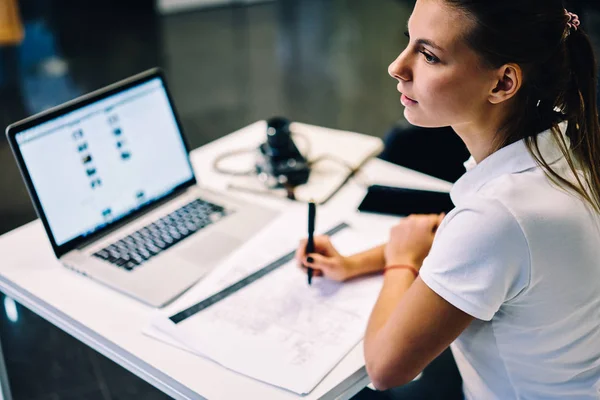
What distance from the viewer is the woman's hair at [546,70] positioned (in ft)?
2.93

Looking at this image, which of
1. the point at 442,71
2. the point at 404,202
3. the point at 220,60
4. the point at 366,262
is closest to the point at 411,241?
the point at 366,262

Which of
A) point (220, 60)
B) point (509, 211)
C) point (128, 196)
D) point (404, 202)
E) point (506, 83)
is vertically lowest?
point (220, 60)

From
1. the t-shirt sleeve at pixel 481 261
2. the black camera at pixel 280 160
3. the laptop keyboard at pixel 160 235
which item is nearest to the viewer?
the t-shirt sleeve at pixel 481 261

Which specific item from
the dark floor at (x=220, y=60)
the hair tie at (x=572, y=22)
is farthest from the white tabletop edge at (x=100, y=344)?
the dark floor at (x=220, y=60)

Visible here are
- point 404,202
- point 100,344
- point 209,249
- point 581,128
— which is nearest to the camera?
point 581,128

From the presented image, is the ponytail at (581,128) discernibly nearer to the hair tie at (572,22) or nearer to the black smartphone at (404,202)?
the hair tie at (572,22)

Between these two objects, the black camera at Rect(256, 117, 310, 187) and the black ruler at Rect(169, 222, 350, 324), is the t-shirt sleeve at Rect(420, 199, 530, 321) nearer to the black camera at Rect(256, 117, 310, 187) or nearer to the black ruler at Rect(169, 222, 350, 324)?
the black ruler at Rect(169, 222, 350, 324)

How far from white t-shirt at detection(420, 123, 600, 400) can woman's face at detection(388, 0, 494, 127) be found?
90 millimetres

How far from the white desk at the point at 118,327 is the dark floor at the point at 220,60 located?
155 cm

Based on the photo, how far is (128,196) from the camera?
137 centimetres

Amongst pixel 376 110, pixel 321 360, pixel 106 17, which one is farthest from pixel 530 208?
pixel 106 17

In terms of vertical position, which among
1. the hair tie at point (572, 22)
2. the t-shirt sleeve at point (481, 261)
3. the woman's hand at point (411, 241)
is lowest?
the woman's hand at point (411, 241)

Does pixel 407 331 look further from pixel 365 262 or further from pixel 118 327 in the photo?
pixel 118 327

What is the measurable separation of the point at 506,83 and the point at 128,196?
79cm
